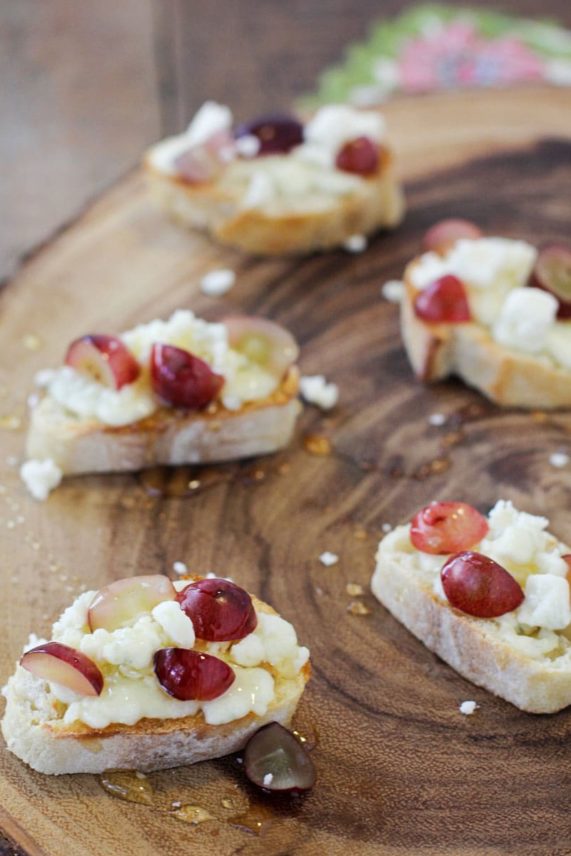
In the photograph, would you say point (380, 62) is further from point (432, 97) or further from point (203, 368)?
point (203, 368)

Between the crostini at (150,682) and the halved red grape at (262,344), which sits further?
the halved red grape at (262,344)

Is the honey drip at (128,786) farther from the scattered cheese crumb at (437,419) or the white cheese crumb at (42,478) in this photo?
the scattered cheese crumb at (437,419)

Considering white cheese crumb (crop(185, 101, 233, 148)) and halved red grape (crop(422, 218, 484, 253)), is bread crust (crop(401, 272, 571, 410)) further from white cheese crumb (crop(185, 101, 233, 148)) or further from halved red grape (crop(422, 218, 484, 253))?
white cheese crumb (crop(185, 101, 233, 148))

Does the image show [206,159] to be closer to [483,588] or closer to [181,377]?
[181,377]

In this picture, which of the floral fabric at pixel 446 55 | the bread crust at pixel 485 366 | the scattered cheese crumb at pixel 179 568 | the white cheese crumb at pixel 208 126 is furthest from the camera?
the floral fabric at pixel 446 55

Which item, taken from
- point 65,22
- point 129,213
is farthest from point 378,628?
point 65,22

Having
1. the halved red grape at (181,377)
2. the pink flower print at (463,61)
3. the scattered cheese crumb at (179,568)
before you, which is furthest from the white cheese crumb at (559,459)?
the pink flower print at (463,61)

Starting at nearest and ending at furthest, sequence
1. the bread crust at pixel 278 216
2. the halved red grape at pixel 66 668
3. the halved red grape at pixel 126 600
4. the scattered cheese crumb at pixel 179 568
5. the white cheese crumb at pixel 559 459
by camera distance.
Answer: the halved red grape at pixel 66 668
the halved red grape at pixel 126 600
the scattered cheese crumb at pixel 179 568
the white cheese crumb at pixel 559 459
the bread crust at pixel 278 216
